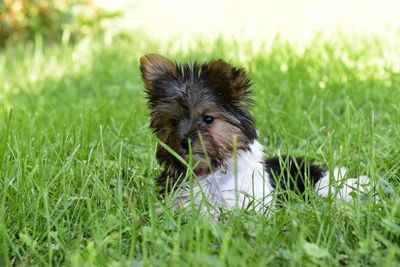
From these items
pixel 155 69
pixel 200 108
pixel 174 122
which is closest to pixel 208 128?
pixel 200 108

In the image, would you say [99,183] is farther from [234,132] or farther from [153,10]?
[153,10]

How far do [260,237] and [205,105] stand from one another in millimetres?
1237

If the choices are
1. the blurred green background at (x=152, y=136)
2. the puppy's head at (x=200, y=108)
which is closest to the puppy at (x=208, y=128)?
the puppy's head at (x=200, y=108)

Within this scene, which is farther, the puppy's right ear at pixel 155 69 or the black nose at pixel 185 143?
the puppy's right ear at pixel 155 69

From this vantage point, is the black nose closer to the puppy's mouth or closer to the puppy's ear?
the puppy's mouth

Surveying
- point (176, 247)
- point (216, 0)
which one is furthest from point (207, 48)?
point (176, 247)

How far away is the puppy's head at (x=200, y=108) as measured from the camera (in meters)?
4.36

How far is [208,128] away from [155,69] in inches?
22.6

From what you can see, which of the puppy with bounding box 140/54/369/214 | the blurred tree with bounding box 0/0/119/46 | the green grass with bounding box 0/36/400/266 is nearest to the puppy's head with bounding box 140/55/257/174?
the puppy with bounding box 140/54/369/214

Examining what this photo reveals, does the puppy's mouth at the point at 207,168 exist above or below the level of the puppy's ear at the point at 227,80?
below

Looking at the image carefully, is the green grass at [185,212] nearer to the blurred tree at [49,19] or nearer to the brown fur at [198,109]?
the brown fur at [198,109]

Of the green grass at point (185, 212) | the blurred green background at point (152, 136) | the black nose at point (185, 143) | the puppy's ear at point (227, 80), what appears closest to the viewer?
the green grass at point (185, 212)

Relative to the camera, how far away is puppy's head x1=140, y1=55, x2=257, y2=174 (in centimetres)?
436

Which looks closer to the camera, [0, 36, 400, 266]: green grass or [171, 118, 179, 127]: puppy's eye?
[0, 36, 400, 266]: green grass
